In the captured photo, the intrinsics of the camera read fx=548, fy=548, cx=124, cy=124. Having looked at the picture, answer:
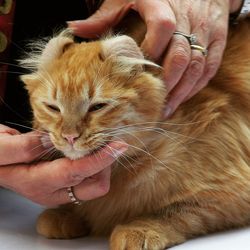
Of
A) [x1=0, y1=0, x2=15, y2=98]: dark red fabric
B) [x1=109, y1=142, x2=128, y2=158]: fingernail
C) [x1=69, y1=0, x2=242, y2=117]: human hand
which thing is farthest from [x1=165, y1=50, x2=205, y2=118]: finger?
[x1=0, y1=0, x2=15, y2=98]: dark red fabric

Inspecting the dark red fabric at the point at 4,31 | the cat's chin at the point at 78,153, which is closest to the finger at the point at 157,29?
the cat's chin at the point at 78,153

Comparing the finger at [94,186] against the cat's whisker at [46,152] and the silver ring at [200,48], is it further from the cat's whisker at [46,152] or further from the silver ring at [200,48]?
the silver ring at [200,48]

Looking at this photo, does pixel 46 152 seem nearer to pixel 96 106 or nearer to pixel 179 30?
pixel 96 106

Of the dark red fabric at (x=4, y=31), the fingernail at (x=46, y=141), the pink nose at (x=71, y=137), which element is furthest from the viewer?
the dark red fabric at (x=4, y=31)

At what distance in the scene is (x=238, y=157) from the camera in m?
1.08

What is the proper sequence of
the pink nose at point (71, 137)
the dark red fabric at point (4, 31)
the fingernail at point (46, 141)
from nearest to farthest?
1. the pink nose at point (71, 137)
2. the fingernail at point (46, 141)
3. the dark red fabric at point (4, 31)

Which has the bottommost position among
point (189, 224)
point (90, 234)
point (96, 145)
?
point (90, 234)

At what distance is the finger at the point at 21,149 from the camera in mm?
1008

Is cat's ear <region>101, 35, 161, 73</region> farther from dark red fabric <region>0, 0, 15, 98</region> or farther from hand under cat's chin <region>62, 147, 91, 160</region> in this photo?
dark red fabric <region>0, 0, 15, 98</region>

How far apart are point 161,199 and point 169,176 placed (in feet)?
0.15

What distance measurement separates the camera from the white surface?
980mm

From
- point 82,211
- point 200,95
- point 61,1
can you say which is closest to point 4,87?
point 61,1

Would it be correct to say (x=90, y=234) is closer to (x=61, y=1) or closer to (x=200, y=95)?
(x=200, y=95)

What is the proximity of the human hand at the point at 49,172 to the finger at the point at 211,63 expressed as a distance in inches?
8.7
